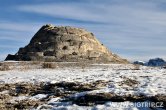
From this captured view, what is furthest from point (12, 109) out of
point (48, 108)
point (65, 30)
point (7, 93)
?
point (65, 30)

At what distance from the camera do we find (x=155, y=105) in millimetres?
15094

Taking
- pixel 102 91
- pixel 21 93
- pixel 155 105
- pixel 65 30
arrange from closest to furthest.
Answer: pixel 155 105, pixel 102 91, pixel 21 93, pixel 65 30

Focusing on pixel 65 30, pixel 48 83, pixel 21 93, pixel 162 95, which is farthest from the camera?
pixel 65 30

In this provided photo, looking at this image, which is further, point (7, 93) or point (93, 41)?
point (93, 41)

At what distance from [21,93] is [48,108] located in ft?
12.3

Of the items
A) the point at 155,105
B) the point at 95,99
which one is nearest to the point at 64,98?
the point at 95,99

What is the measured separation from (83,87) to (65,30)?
59.3m

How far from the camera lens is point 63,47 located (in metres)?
73.1

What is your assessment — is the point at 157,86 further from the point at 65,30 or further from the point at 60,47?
the point at 65,30

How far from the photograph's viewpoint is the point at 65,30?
78312mm

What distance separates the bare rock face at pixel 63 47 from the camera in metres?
68.1

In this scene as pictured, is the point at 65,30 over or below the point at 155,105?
over

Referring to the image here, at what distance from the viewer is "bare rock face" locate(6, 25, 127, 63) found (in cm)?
6806

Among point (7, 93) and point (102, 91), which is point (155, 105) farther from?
point (7, 93)
